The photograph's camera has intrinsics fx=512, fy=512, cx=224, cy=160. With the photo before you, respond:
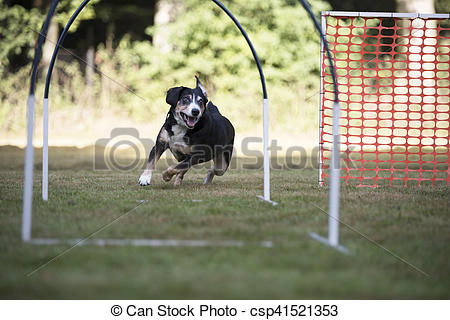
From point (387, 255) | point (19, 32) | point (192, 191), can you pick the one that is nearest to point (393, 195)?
point (192, 191)

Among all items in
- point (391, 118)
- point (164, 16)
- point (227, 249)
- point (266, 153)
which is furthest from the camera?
point (164, 16)

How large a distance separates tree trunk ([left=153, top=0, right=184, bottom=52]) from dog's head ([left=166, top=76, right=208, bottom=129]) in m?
10.6

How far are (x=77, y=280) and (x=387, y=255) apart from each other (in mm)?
1905

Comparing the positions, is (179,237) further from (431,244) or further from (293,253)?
(431,244)

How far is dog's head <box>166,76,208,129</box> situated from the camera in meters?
6.43

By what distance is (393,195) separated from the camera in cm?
610

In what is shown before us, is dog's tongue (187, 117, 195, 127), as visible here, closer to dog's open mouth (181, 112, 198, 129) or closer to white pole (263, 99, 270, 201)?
dog's open mouth (181, 112, 198, 129)

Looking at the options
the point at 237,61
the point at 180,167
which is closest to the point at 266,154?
the point at 180,167

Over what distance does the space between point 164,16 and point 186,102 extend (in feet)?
39.7

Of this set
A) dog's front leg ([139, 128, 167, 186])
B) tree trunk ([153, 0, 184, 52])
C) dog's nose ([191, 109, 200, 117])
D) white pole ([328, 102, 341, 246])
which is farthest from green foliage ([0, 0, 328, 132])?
white pole ([328, 102, 341, 246])

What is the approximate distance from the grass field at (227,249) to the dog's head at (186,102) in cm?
91

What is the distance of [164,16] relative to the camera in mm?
17688

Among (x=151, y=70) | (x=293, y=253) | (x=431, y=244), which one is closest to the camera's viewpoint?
(x=293, y=253)

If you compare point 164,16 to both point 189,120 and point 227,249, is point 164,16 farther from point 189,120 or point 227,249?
point 227,249
